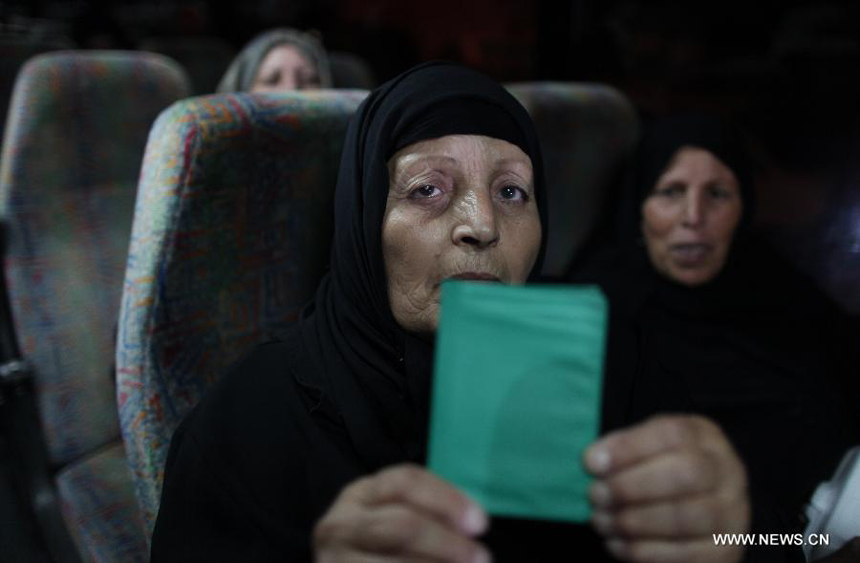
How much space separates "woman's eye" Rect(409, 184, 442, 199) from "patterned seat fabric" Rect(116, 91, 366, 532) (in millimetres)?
310

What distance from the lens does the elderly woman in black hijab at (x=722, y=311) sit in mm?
1584

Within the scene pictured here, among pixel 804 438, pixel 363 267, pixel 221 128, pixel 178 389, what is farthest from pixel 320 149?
pixel 804 438

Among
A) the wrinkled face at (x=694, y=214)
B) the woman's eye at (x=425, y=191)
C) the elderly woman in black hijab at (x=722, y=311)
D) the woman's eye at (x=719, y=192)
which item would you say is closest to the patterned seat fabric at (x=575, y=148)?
the elderly woman in black hijab at (x=722, y=311)

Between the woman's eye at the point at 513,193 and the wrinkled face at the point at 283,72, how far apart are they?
1.85m

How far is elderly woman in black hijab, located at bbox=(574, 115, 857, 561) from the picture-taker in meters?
1.58

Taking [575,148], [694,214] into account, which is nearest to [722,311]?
[694,214]

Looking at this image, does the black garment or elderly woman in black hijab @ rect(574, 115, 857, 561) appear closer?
the black garment

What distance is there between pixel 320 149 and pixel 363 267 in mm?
320

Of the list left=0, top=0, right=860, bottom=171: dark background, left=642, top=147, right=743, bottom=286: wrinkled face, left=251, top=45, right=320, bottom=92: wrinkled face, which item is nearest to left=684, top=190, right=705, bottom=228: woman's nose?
left=642, top=147, right=743, bottom=286: wrinkled face

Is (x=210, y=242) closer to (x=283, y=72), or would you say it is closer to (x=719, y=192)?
(x=719, y=192)

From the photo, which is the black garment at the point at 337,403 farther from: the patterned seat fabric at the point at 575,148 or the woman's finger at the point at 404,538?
the patterned seat fabric at the point at 575,148

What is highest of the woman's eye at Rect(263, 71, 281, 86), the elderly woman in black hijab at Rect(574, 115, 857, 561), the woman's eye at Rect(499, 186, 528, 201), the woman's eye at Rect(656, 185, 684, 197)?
the woman's eye at Rect(263, 71, 281, 86)

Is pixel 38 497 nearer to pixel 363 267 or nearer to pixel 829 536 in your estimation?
pixel 363 267

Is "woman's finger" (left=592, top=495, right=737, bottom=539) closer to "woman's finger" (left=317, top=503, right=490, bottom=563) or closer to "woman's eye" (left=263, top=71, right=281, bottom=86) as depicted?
"woman's finger" (left=317, top=503, right=490, bottom=563)
